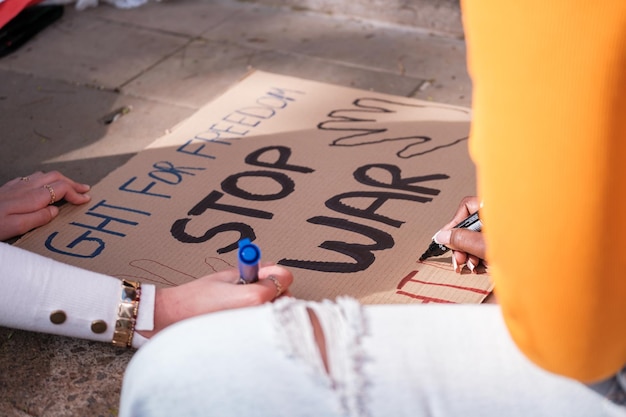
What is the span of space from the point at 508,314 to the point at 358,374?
0.16 meters

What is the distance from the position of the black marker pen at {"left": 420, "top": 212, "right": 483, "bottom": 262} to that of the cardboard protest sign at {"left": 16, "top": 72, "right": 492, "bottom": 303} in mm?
22

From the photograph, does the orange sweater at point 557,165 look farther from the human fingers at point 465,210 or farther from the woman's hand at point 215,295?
the human fingers at point 465,210

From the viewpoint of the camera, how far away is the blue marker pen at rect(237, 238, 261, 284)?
3.97 ft

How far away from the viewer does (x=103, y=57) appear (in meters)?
2.74

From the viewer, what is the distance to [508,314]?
83cm

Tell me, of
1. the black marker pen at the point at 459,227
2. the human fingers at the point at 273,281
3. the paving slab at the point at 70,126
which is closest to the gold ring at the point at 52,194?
the paving slab at the point at 70,126

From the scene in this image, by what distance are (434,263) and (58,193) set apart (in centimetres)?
82

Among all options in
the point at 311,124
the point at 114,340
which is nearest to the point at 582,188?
the point at 114,340

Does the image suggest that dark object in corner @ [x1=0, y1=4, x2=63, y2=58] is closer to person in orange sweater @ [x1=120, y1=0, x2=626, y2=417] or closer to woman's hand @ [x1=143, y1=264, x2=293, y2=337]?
woman's hand @ [x1=143, y1=264, x2=293, y2=337]

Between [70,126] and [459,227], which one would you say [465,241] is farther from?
[70,126]

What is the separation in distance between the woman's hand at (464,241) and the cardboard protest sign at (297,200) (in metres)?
0.04

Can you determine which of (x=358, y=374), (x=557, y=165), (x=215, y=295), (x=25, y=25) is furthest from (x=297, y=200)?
→ (x=25, y=25)

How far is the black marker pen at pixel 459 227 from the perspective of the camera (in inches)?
59.4

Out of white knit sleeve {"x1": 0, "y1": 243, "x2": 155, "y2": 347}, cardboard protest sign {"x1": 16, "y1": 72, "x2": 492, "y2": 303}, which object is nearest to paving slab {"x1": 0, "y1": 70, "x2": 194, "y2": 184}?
cardboard protest sign {"x1": 16, "y1": 72, "x2": 492, "y2": 303}
